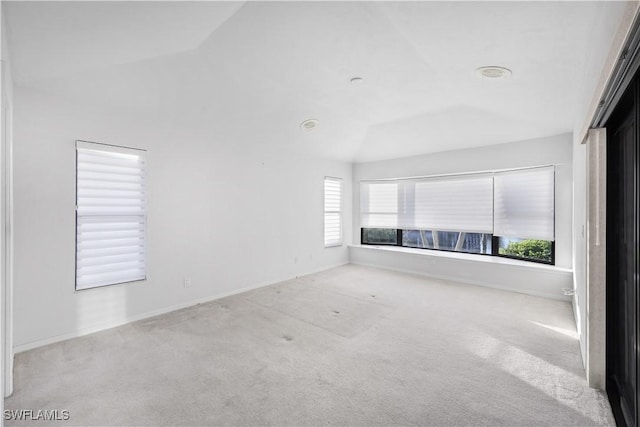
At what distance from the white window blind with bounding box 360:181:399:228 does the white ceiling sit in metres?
2.14

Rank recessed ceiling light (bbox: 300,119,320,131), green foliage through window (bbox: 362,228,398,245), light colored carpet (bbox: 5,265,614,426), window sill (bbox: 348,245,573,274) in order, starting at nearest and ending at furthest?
1. light colored carpet (bbox: 5,265,614,426)
2. window sill (bbox: 348,245,573,274)
3. recessed ceiling light (bbox: 300,119,320,131)
4. green foliage through window (bbox: 362,228,398,245)

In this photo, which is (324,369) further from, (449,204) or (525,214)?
(449,204)

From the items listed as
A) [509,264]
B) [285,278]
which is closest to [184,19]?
[285,278]

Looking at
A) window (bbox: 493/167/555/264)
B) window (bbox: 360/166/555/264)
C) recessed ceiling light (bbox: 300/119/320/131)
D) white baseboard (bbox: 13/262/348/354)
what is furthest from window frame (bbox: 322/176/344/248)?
window (bbox: 493/167/555/264)

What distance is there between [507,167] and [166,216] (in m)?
5.01

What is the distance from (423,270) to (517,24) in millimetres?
4263

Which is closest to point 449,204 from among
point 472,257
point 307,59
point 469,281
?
point 472,257

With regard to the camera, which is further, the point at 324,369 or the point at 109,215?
the point at 109,215

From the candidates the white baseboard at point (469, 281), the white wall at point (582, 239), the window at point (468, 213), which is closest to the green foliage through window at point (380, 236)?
the window at point (468, 213)

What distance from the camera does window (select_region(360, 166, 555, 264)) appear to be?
4.57 m

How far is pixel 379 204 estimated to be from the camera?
6.61 m

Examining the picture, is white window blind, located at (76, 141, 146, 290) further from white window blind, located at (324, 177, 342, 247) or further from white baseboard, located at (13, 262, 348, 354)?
white window blind, located at (324, 177, 342, 247)

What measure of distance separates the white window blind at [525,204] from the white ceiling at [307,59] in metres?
0.63

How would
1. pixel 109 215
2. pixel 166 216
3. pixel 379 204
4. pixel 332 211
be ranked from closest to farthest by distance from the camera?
1. pixel 109 215
2. pixel 166 216
3. pixel 332 211
4. pixel 379 204
